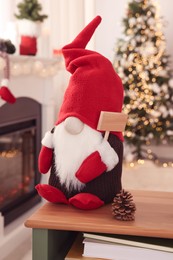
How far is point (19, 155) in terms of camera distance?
2.73 metres

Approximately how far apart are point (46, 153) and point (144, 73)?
3.25m

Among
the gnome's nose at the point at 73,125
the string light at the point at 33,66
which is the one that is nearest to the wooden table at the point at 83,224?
the gnome's nose at the point at 73,125

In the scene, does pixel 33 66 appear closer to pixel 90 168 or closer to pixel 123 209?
pixel 90 168

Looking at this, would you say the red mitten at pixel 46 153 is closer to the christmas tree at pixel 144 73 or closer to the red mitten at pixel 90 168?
the red mitten at pixel 90 168

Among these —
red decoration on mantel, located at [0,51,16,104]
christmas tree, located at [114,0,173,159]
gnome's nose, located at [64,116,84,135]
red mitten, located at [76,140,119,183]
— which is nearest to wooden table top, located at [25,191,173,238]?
red mitten, located at [76,140,119,183]

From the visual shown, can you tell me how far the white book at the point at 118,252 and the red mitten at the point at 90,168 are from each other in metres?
0.20

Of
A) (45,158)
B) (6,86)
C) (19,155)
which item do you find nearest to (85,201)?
(45,158)

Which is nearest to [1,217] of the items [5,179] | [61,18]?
[5,179]

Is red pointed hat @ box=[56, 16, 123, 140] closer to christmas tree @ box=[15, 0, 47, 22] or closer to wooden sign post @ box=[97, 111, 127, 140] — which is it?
wooden sign post @ box=[97, 111, 127, 140]

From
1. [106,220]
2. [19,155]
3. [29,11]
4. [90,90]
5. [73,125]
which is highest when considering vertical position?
[29,11]

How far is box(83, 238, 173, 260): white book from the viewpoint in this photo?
112 cm

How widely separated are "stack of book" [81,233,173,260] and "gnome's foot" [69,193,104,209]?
0.35 feet

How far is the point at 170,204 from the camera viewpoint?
4.27ft

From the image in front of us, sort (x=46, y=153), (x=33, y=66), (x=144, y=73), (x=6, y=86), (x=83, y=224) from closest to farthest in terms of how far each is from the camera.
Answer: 1. (x=83, y=224)
2. (x=46, y=153)
3. (x=6, y=86)
4. (x=33, y=66)
5. (x=144, y=73)
